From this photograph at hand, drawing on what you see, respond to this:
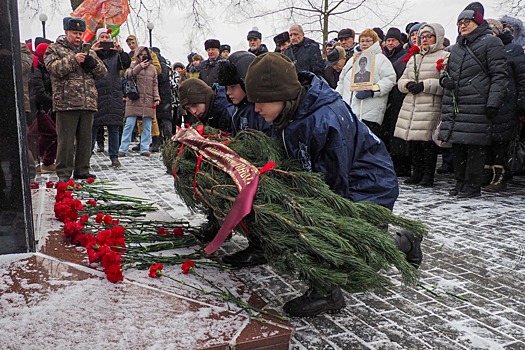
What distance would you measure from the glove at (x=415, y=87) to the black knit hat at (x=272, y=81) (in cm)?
417

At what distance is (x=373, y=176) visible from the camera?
126 inches

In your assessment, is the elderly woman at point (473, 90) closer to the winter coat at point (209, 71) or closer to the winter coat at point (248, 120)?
the winter coat at point (248, 120)

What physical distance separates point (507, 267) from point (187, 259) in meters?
2.45

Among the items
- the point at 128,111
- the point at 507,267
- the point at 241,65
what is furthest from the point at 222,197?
the point at 128,111

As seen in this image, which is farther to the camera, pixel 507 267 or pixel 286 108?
pixel 507 267

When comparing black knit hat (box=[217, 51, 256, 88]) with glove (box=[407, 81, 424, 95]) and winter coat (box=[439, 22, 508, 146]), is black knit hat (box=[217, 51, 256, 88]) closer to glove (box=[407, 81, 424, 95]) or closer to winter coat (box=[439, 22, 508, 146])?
winter coat (box=[439, 22, 508, 146])

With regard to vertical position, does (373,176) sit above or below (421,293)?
above

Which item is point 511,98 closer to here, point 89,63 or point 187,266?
point 187,266

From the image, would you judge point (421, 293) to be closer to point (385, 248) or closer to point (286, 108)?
point (385, 248)

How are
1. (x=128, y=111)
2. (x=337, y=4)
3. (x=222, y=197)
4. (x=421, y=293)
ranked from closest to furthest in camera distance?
(x=222, y=197) < (x=421, y=293) < (x=128, y=111) < (x=337, y=4)

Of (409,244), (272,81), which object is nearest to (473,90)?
(409,244)

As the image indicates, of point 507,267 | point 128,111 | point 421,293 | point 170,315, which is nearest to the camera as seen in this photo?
point 170,315

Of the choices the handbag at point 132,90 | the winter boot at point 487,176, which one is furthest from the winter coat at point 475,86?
the handbag at point 132,90

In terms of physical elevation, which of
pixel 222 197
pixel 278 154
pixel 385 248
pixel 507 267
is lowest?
pixel 507 267
